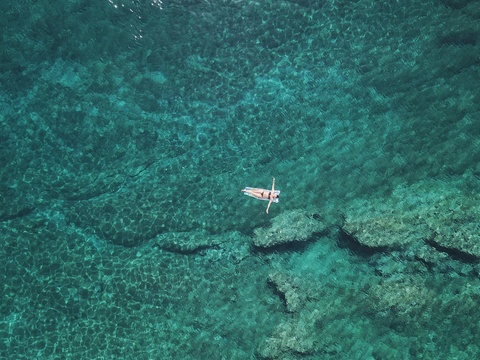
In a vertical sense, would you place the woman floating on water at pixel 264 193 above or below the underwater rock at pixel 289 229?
Answer: above

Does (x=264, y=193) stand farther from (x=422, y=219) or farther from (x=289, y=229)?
(x=422, y=219)

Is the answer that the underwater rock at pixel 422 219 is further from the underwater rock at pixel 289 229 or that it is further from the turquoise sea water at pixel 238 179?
the underwater rock at pixel 289 229

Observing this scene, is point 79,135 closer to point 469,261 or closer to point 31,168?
point 31,168

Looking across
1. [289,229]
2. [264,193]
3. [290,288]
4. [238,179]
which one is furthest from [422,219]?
[238,179]

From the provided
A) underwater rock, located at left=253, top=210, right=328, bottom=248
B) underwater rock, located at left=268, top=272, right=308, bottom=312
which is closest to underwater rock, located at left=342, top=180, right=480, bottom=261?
underwater rock, located at left=253, top=210, right=328, bottom=248

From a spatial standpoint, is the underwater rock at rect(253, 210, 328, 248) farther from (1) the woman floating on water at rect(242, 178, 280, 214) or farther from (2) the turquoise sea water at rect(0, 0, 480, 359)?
(1) the woman floating on water at rect(242, 178, 280, 214)

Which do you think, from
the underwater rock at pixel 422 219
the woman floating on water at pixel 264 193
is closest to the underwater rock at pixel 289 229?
the woman floating on water at pixel 264 193
